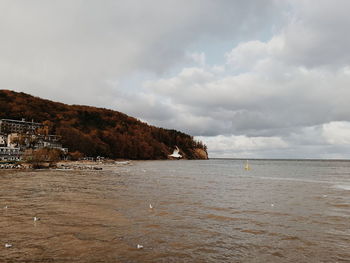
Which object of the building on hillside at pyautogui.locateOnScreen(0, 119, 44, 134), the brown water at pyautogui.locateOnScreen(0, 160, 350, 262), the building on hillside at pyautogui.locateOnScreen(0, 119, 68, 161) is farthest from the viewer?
the building on hillside at pyautogui.locateOnScreen(0, 119, 44, 134)

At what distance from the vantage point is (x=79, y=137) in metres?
181

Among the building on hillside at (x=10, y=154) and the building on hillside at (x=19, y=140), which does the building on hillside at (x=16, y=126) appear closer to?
the building on hillside at (x=19, y=140)

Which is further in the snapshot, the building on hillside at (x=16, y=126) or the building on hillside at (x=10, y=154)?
the building on hillside at (x=16, y=126)

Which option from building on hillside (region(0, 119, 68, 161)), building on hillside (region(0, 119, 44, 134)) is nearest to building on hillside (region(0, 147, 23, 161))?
building on hillside (region(0, 119, 68, 161))

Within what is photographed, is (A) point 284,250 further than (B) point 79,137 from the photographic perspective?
No

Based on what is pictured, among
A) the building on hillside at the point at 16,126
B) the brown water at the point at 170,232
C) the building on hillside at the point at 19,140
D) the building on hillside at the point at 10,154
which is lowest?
the brown water at the point at 170,232

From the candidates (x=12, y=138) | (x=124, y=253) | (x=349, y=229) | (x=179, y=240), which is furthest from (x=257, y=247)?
(x=12, y=138)

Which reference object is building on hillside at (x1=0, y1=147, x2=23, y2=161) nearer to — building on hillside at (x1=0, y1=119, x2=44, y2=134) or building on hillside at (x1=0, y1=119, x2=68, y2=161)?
building on hillside at (x1=0, y1=119, x2=68, y2=161)

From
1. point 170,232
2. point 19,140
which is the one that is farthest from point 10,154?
point 170,232

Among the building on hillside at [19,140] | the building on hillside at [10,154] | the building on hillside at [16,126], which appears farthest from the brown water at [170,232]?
the building on hillside at [16,126]

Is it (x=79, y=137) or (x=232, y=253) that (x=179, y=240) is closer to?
(x=232, y=253)

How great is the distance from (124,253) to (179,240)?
3328 millimetres

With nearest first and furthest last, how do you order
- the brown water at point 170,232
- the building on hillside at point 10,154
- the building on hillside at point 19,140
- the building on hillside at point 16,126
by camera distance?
the brown water at point 170,232
the building on hillside at point 10,154
the building on hillside at point 19,140
the building on hillside at point 16,126

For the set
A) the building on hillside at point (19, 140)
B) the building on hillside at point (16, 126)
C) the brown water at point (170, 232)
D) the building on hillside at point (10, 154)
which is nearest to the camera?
the brown water at point (170, 232)
